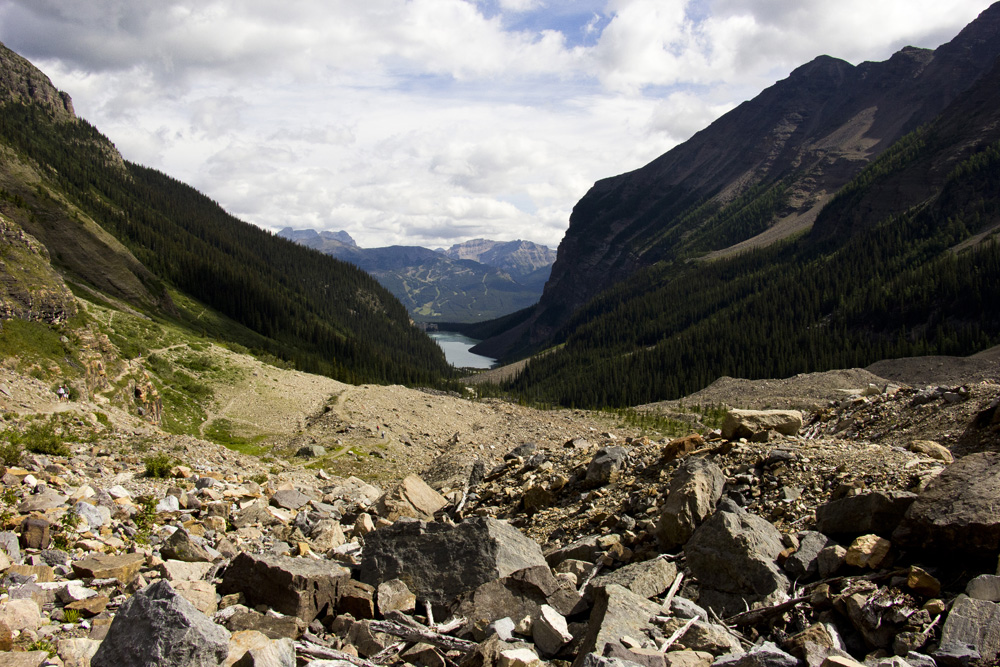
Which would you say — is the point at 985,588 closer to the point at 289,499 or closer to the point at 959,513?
the point at 959,513

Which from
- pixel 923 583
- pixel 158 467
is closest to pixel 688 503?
pixel 923 583

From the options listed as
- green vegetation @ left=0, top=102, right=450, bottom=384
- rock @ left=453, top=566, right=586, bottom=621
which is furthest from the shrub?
green vegetation @ left=0, top=102, right=450, bottom=384

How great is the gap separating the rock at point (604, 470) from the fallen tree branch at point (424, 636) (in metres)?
7.24

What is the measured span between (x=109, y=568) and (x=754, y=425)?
46.8ft

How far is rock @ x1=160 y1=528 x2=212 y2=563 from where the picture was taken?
30.7ft

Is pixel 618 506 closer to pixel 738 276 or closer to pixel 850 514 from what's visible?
pixel 850 514

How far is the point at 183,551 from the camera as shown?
941 cm

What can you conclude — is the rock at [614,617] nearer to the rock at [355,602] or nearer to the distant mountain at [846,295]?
the rock at [355,602]

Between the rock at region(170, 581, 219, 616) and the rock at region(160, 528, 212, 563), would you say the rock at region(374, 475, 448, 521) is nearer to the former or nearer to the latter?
the rock at region(160, 528, 212, 563)

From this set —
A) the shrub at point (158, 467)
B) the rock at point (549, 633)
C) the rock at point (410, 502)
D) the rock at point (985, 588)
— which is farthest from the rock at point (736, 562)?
the shrub at point (158, 467)

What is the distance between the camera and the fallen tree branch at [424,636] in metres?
6.90

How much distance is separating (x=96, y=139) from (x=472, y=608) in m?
178

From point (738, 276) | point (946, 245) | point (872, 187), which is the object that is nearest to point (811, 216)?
point (872, 187)

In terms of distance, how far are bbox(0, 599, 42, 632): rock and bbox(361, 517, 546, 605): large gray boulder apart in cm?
422
